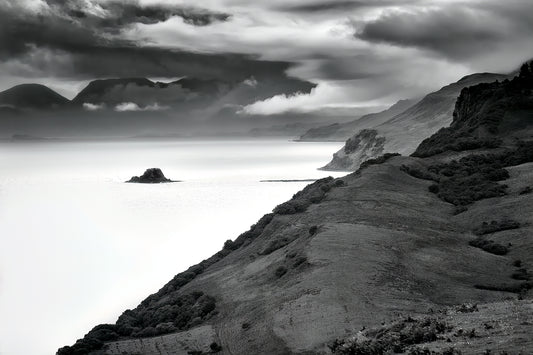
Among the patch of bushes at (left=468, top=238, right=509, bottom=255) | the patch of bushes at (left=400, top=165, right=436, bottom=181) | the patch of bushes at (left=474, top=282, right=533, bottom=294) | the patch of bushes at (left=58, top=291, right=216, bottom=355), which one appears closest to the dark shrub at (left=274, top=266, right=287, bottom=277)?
the patch of bushes at (left=58, top=291, right=216, bottom=355)

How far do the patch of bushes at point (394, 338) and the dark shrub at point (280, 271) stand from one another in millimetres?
16976

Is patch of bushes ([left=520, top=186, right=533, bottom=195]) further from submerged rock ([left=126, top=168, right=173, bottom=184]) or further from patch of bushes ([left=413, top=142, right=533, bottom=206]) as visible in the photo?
submerged rock ([left=126, top=168, right=173, bottom=184])

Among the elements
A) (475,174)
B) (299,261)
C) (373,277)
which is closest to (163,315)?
(299,261)

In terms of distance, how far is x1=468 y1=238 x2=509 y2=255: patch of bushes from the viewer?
150ft

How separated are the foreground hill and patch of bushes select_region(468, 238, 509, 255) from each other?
13 cm

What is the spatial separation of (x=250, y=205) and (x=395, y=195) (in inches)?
2526

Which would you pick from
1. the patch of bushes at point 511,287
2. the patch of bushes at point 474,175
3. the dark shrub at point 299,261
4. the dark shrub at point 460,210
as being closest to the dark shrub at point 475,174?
the patch of bushes at point 474,175

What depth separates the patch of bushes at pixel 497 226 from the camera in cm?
5081

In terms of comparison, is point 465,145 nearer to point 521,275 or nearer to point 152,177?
point 521,275

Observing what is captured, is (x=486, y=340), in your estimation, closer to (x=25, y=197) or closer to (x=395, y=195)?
(x=395, y=195)

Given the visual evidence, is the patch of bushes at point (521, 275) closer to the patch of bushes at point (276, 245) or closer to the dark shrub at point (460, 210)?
the dark shrub at point (460, 210)

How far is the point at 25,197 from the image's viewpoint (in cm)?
15412

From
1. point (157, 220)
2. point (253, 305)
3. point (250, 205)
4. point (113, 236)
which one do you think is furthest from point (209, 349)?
point (250, 205)

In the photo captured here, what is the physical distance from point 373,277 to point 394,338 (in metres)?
12.8
